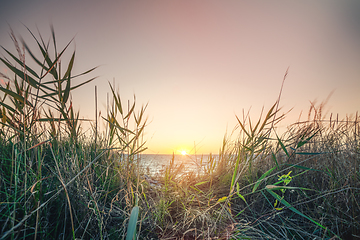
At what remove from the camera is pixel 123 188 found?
4.00 ft

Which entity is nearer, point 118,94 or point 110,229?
point 110,229

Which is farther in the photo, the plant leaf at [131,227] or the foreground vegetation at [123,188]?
the foreground vegetation at [123,188]

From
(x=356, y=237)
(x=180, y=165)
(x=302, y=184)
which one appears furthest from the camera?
(x=180, y=165)

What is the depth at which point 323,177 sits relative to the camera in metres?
1.61

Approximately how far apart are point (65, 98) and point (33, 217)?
0.76 meters

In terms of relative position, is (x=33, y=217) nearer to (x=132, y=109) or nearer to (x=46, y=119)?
(x=46, y=119)

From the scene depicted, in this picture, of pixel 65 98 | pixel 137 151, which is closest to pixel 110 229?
pixel 137 151

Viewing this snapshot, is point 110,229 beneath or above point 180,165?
beneath

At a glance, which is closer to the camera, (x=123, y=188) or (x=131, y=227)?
(x=131, y=227)

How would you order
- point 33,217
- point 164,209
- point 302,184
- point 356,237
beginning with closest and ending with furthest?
point 33,217
point 356,237
point 164,209
point 302,184

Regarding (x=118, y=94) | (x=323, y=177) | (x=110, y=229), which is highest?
(x=118, y=94)

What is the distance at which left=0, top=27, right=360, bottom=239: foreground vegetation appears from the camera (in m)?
0.95

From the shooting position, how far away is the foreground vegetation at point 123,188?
3.12 feet

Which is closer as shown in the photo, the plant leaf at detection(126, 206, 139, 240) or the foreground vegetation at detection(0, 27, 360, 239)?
the plant leaf at detection(126, 206, 139, 240)
